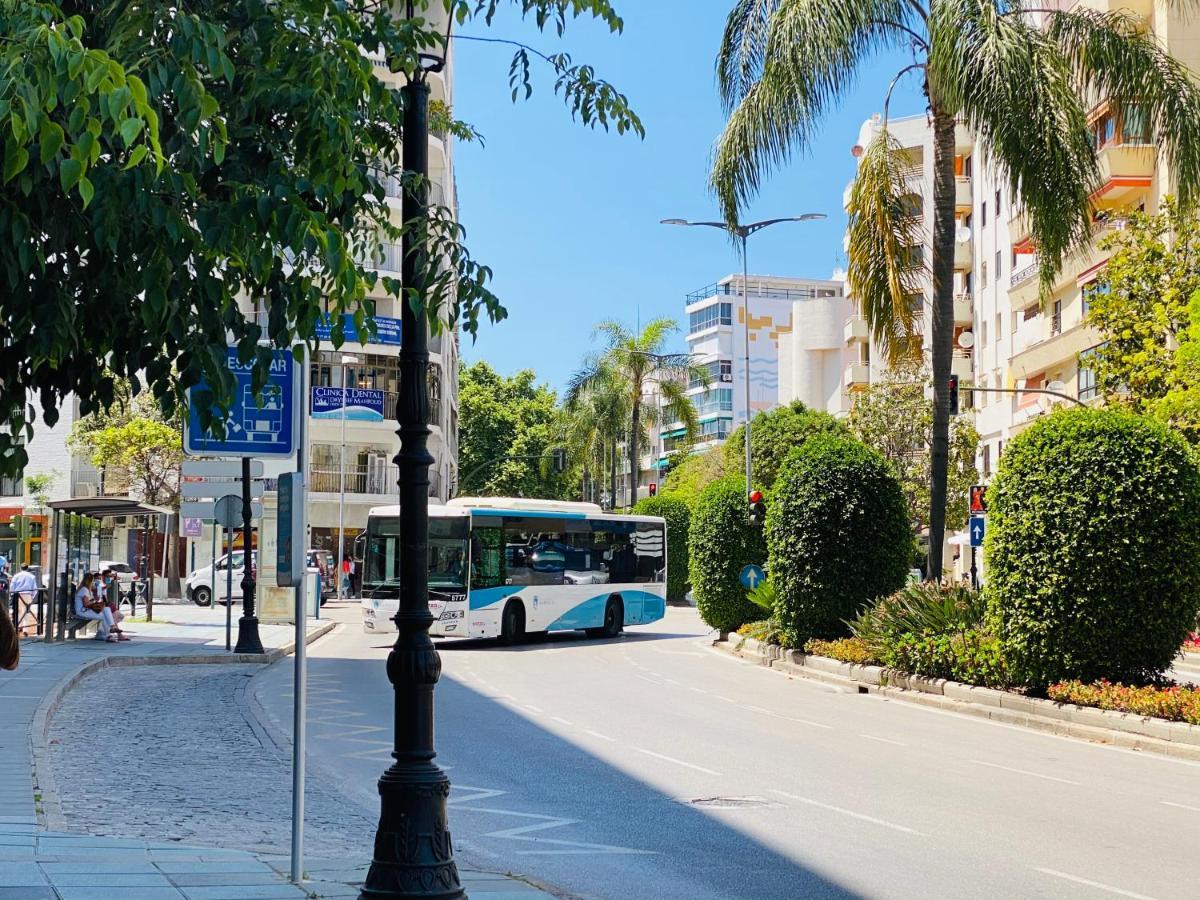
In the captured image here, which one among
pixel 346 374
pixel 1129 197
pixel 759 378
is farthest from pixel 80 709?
pixel 759 378

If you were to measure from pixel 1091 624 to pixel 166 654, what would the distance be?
16418 mm

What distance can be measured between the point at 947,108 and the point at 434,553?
47.8 ft

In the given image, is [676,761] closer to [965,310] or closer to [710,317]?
[965,310]

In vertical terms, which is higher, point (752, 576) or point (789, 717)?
point (752, 576)

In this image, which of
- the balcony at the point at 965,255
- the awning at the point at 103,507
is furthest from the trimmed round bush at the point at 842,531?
the balcony at the point at 965,255

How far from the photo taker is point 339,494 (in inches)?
2751

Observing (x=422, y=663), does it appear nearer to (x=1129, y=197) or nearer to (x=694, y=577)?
(x=694, y=577)

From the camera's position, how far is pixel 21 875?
805cm

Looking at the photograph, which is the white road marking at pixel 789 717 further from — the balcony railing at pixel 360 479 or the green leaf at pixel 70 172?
the balcony railing at pixel 360 479

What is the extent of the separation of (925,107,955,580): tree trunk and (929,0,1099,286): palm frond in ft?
3.85

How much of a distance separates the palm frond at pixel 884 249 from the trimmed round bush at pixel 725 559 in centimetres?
1019

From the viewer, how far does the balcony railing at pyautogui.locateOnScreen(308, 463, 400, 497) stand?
70.4 meters

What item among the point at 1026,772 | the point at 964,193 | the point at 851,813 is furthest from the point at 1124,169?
the point at 851,813

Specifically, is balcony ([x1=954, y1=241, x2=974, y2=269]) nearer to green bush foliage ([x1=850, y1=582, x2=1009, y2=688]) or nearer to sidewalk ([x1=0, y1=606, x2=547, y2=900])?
green bush foliage ([x1=850, y1=582, x2=1009, y2=688])
